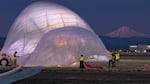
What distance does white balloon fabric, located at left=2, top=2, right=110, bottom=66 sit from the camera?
58.5 meters

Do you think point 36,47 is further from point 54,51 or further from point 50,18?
point 50,18

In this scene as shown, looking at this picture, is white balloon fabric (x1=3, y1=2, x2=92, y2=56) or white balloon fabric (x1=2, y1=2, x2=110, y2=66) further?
white balloon fabric (x1=3, y1=2, x2=92, y2=56)

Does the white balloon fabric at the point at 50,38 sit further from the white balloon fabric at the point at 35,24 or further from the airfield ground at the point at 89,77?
the airfield ground at the point at 89,77

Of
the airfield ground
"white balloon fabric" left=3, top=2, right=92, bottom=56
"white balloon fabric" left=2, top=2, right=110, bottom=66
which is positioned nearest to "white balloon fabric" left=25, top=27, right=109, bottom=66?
"white balloon fabric" left=2, top=2, right=110, bottom=66

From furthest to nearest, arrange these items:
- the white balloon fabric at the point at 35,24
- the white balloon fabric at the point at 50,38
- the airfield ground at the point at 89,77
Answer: the white balloon fabric at the point at 35,24
the white balloon fabric at the point at 50,38
the airfield ground at the point at 89,77

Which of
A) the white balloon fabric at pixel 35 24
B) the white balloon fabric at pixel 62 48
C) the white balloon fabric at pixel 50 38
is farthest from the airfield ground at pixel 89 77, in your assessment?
the white balloon fabric at pixel 35 24

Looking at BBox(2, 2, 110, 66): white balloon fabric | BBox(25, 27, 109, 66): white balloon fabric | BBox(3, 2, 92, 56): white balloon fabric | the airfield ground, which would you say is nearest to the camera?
the airfield ground

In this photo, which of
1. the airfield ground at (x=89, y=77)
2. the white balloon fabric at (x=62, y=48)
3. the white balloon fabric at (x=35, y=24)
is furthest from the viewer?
the white balloon fabric at (x=35, y=24)

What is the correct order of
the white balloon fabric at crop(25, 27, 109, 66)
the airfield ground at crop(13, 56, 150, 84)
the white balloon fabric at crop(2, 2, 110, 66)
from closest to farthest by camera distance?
the airfield ground at crop(13, 56, 150, 84) → the white balloon fabric at crop(25, 27, 109, 66) → the white balloon fabric at crop(2, 2, 110, 66)

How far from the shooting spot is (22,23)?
222 feet

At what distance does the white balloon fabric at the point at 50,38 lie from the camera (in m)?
58.5

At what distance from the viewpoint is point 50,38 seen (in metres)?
59.1

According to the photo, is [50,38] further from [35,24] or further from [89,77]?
[89,77]

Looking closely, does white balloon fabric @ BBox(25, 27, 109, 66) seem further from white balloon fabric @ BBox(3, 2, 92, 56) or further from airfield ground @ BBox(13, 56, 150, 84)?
white balloon fabric @ BBox(3, 2, 92, 56)
